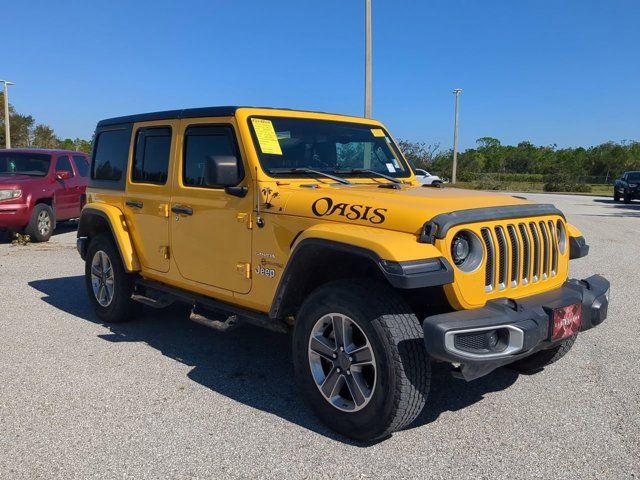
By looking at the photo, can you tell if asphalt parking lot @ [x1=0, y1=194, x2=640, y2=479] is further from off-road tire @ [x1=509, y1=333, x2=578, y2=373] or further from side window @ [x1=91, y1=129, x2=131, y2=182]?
side window @ [x1=91, y1=129, x2=131, y2=182]

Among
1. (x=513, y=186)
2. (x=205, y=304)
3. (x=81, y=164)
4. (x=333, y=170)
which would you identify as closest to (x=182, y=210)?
(x=205, y=304)

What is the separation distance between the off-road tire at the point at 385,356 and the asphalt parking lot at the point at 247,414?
16 centimetres

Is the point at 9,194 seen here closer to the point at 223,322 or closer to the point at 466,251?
the point at 223,322

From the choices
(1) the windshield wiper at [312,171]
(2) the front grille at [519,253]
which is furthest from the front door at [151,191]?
(2) the front grille at [519,253]

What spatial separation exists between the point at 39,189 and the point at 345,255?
9.35m

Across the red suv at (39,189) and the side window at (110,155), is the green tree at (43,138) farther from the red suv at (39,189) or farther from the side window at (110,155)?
the side window at (110,155)

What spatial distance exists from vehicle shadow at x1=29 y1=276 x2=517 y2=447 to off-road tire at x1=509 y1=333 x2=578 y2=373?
87mm

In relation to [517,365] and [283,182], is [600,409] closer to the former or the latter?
[517,365]

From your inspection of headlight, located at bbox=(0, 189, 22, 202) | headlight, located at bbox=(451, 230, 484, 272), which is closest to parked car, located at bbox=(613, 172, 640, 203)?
headlight, located at bbox=(0, 189, 22, 202)

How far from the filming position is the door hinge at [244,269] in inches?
161

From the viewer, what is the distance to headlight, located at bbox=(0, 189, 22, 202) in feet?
35.0

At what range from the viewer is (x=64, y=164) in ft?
39.3

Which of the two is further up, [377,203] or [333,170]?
[333,170]

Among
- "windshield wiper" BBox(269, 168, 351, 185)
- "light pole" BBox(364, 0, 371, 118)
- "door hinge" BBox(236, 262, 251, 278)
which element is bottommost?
"door hinge" BBox(236, 262, 251, 278)
